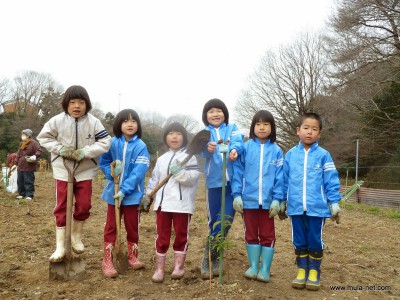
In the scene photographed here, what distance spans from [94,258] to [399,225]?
7021 mm

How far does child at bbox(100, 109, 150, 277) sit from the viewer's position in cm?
358

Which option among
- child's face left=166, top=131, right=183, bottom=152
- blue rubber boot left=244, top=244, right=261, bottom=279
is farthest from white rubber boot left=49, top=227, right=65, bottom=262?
blue rubber boot left=244, top=244, right=261, bottom=279

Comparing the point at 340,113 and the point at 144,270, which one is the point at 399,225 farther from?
the point at 340,113

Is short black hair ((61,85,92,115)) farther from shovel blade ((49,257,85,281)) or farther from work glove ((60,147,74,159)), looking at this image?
shovel blade ((49,257,85,281))

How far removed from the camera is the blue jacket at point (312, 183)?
3281 mm

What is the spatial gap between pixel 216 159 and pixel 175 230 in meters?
0.79

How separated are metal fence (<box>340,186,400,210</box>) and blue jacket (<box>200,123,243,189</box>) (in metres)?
10.6

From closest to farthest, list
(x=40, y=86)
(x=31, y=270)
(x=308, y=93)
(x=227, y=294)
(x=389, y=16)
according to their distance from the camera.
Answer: (x=227, y=294) < (x=31, y=270) < (x=389, y=16) < (x=308, y=93) < (x=40, y=86)

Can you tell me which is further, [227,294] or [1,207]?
[1,207]

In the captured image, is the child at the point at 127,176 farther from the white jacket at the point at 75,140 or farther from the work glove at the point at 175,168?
the work glove at the point at 175,168

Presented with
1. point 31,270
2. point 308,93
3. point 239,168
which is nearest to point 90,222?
point 31,270

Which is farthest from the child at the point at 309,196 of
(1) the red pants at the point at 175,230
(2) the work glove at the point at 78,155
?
(2) the work glove at the point at 78,155

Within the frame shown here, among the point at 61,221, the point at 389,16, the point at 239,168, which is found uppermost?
the point at 389,16

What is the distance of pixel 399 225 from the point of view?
8.21m
